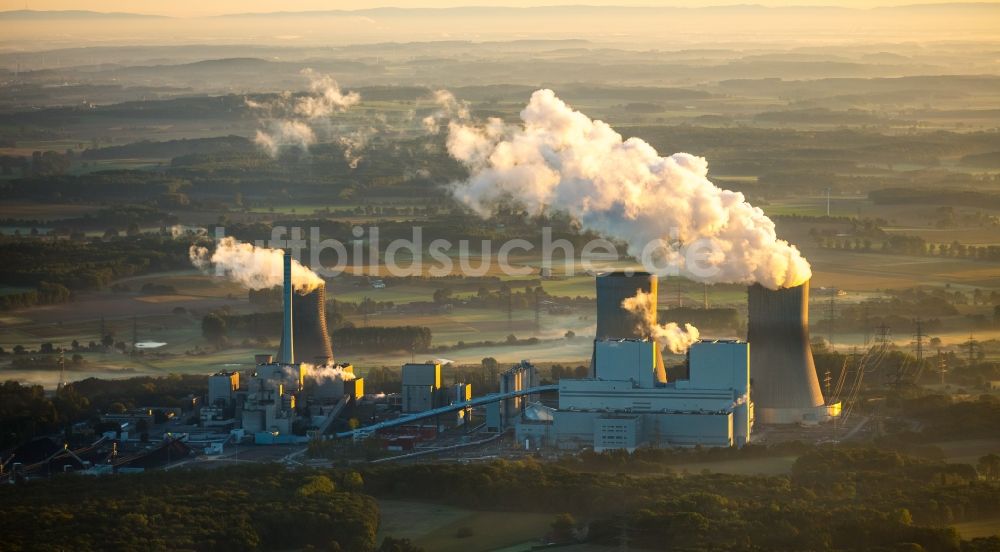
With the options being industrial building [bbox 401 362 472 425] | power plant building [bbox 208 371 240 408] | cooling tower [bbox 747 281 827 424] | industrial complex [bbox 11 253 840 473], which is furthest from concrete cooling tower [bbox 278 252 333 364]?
cooling tower [bbox 747 281 827 424]

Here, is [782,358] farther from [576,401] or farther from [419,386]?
[419,386]

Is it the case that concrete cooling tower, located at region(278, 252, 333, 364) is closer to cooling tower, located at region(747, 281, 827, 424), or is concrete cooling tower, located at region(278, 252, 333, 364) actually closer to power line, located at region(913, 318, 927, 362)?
cooling tower, located at region(747, 281, 827, 424)

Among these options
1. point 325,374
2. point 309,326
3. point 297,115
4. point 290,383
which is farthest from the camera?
point 297,115

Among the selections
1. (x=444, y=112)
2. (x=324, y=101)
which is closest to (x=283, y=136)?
(x=324, y=101)

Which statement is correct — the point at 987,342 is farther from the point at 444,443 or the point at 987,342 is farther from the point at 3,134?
the point at 3,134

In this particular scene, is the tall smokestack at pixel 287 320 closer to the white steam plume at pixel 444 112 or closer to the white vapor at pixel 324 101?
the white steam plume at pixel 444 112

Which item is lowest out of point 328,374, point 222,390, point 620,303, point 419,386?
point 222,390

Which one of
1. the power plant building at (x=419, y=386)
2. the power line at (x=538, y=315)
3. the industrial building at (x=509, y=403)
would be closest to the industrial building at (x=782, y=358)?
the industrial building at (x=509, y=403)
